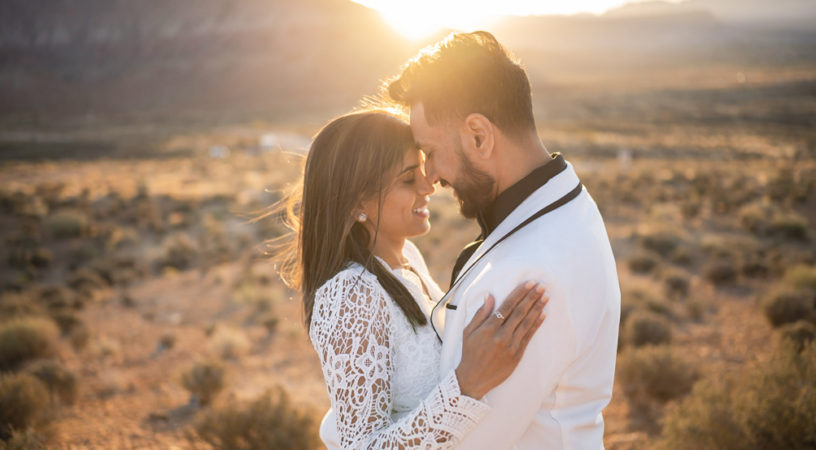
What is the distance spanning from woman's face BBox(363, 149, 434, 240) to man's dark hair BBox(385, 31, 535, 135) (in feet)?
0.91

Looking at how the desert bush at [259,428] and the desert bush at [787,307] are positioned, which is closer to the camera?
the desert bush at [259,428]

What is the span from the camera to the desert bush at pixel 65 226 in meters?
16.1

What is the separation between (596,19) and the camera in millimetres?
190000

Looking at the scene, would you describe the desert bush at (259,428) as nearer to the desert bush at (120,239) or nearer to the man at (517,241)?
the man at (517,241)

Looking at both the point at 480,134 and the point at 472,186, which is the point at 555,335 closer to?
the point at 472,186

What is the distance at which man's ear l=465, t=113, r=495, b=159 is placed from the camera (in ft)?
7.10

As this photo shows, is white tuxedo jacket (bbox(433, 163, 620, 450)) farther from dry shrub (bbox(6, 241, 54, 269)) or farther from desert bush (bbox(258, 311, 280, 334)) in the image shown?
dry shrub (bbox(6, 241, 54, 269))

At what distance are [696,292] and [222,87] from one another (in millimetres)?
98101

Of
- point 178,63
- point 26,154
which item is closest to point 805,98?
point 26,154

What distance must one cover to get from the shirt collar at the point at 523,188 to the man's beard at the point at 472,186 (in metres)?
0.05

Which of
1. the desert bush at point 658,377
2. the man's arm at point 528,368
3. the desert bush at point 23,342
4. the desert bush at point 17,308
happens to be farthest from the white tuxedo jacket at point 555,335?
the desert bush at point 17,308

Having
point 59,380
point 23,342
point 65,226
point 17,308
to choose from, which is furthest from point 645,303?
point 65,226

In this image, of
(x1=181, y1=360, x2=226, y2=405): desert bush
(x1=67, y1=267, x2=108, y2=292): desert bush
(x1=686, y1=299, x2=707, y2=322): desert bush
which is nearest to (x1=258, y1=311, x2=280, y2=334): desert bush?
(x1=181, y1=360, x2=226, y2=405): desert bush

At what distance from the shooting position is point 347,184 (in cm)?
236
